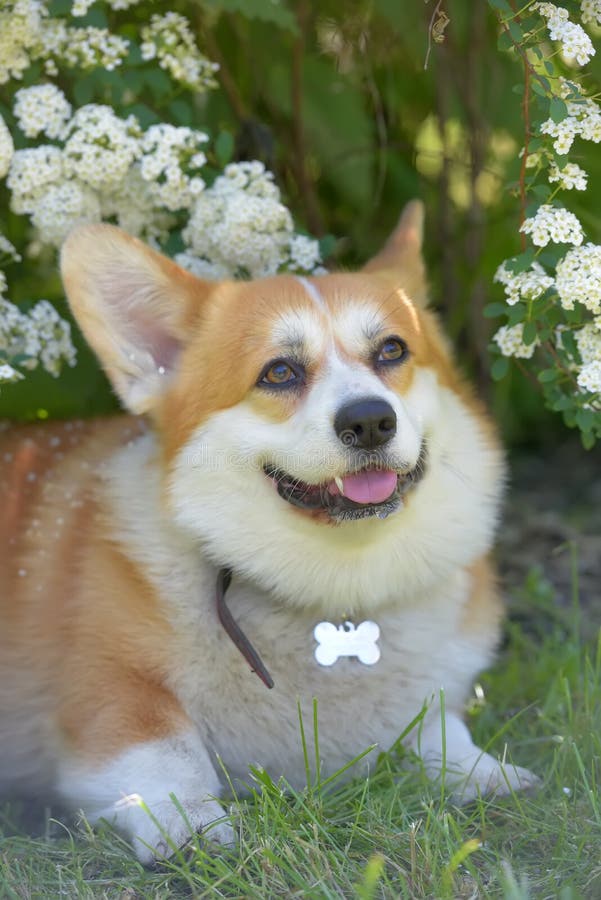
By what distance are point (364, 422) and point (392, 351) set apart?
1.27 ft

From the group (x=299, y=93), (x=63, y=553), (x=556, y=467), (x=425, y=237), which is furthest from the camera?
(x=556, y=467)

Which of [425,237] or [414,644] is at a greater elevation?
[425,237]

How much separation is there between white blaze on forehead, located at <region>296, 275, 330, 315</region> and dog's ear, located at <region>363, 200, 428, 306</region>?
0.33 m

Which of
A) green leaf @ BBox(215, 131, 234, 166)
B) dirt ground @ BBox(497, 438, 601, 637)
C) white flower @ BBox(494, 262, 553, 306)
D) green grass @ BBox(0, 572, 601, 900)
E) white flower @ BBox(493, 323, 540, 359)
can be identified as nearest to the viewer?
green grass @ BBox(0, 572, 601, 900)

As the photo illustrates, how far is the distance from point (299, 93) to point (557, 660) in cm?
210

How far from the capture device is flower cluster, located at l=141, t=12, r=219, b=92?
10.8 ft

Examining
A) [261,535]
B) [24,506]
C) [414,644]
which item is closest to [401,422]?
[261,535]

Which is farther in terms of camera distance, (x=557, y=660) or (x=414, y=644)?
(x=557, y=660)

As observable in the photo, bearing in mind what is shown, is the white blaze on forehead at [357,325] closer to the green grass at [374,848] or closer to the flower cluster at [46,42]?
the green grass at [374,848]

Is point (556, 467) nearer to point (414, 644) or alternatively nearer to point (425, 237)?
point (425, 237)

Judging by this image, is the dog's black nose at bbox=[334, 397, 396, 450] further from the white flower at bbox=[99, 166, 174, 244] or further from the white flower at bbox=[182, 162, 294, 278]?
the white flower at bbox=[99, 166, 174, 244]

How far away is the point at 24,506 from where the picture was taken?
10.3 ft

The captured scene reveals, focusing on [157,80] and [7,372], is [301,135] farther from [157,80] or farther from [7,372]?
[7,372]

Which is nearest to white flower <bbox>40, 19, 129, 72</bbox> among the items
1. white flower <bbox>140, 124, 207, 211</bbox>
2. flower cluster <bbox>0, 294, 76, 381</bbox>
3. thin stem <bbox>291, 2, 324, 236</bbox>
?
white flower <bbox>140, 124, 207, 211</bbox>
